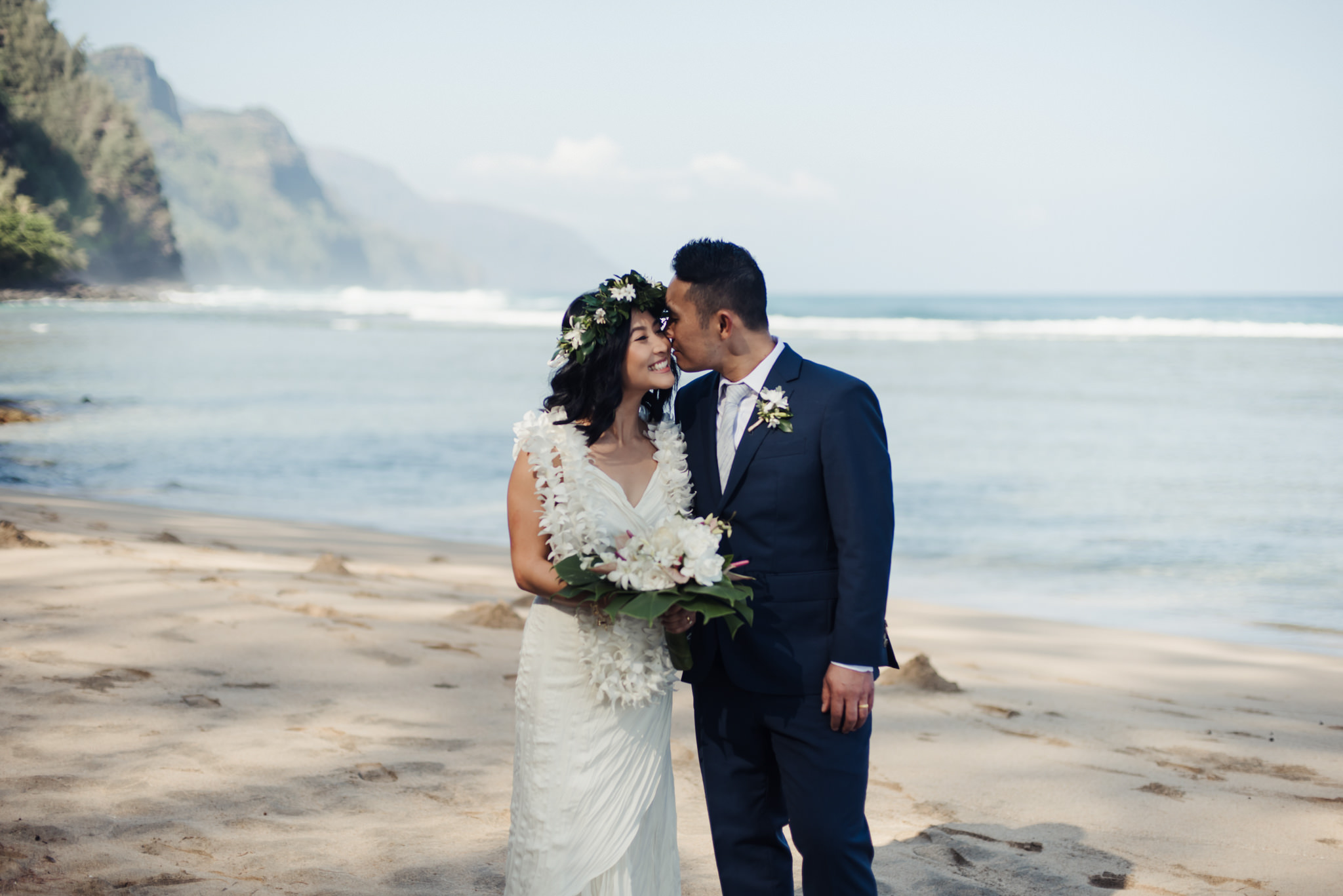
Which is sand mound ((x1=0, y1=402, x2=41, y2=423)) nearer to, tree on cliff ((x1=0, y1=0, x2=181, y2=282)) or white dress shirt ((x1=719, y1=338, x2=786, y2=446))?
tree on cliff ((x1=0, y1=0, x2=181, y2=282))

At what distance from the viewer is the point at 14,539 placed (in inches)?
271

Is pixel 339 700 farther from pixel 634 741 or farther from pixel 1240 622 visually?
pixel 1240 622

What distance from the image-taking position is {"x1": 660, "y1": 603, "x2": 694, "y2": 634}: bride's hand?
9.09ft

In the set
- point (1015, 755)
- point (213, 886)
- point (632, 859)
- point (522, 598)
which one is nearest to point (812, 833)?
point (632, 859)

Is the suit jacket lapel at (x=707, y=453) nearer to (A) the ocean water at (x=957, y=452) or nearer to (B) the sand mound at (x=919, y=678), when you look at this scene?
(B) the sand mound at (x=919, y=678)

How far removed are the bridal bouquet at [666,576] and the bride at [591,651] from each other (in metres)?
0.14

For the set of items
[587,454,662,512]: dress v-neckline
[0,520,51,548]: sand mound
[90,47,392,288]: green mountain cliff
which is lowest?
[0,520,51,548]: sand mound

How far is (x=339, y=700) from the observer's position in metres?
5.03

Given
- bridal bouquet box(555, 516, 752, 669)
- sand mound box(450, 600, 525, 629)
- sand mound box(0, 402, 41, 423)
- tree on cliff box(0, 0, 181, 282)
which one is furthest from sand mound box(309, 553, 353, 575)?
tree on cliff box(0, 0, 181, 282)

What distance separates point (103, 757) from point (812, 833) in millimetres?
2859

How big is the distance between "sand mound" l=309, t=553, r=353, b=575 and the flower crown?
17.1 feet

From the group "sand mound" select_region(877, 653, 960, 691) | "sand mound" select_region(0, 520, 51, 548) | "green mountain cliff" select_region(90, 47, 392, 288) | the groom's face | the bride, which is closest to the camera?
the bride

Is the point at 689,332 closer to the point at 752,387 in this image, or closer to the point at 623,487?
the point at 752,387

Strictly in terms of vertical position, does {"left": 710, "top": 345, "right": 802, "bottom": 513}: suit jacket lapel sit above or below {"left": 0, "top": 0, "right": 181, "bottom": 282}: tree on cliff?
below
